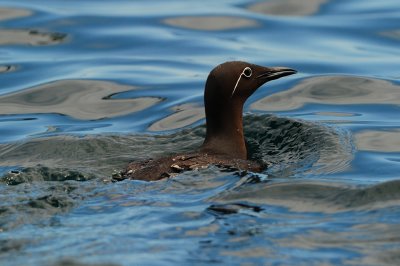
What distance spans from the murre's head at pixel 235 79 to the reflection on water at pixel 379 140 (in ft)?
4.67

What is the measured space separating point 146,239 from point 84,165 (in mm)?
3243

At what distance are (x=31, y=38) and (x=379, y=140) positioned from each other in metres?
8.84

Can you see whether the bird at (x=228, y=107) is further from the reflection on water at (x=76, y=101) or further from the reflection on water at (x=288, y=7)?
the reflection on water at (x=288, y=7)

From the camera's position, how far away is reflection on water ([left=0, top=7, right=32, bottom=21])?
20.3 m

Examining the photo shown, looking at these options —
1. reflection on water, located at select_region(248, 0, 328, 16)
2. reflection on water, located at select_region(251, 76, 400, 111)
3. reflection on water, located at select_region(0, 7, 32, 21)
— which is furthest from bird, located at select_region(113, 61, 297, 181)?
reflection on water, located at select_region(0, 7, 32, 21)

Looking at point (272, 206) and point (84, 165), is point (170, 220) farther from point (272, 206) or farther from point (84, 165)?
point (84, 165)

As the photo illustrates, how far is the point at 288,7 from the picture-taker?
2116 centimetres

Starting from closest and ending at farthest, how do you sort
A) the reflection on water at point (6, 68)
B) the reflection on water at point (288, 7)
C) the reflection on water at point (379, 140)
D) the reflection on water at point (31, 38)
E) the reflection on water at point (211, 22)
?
the reflection on water at point (379, 140)
the reflection on water at point (6, 68)
the reflection on water at point (31, 38)
the reflection on water at point (211, 22)
the reflection on water at point (288, 7)

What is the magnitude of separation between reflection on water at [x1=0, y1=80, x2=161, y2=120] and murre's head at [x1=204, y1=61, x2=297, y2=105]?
3.37 meters

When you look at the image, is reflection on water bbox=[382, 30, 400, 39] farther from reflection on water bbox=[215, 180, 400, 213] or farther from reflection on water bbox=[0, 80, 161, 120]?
reflection on water bbox=[215, 180, 400, 213]

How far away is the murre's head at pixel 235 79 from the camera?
10828 millimetres

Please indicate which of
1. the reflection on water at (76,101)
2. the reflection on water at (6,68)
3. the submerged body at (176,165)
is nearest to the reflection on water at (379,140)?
the submerged body at (176,165)

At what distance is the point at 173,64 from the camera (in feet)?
55.4

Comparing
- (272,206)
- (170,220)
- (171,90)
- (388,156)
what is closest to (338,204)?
(272,206)
